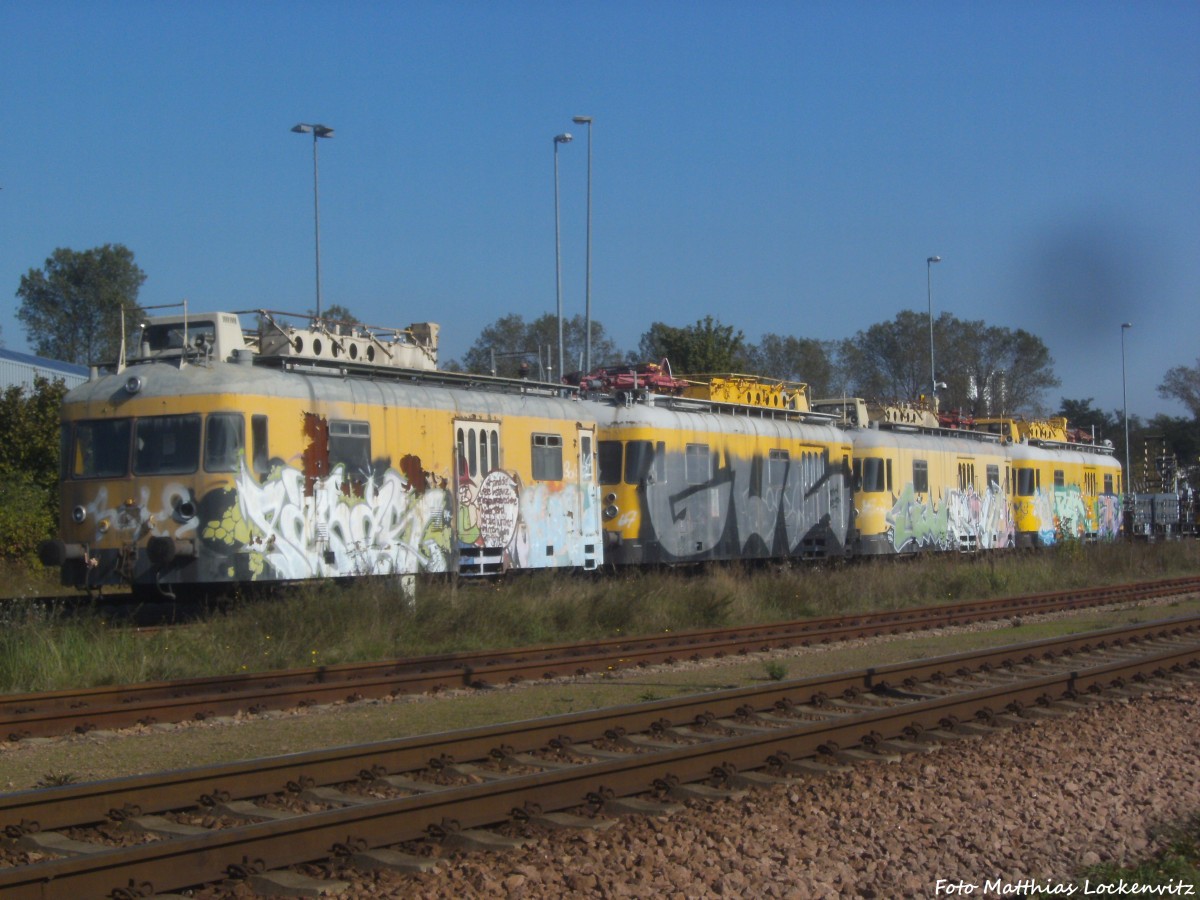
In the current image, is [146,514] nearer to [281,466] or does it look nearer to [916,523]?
[281,466]

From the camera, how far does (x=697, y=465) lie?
23219 mm

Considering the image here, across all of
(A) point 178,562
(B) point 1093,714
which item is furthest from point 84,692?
(B) point 1093,714

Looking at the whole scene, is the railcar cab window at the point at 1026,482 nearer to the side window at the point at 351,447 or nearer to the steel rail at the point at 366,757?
the side window at the point at 351,447

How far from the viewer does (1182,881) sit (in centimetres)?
662

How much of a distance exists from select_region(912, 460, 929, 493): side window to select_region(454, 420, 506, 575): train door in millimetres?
13706

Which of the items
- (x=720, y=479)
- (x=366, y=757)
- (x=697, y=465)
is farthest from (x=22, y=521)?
(x=366, y=757)

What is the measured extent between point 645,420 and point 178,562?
8.73 metres

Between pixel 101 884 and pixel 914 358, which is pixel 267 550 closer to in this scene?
pixel 101 884

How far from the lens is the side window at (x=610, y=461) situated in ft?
72.9

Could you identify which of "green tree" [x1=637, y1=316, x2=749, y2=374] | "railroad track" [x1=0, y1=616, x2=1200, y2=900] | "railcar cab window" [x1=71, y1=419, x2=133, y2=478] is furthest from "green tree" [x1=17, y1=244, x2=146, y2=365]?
"railroad track" [x1=0, y1=616, x2=1200, y2=900]

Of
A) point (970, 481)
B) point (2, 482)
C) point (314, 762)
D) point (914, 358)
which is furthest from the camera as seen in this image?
point (914, 358)

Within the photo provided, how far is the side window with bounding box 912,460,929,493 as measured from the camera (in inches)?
1213

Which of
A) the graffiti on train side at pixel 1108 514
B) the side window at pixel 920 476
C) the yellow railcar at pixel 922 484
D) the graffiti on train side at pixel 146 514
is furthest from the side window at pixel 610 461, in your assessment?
the graffiti on train side at pixel 1108 514

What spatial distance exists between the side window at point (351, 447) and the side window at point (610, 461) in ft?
18.1
